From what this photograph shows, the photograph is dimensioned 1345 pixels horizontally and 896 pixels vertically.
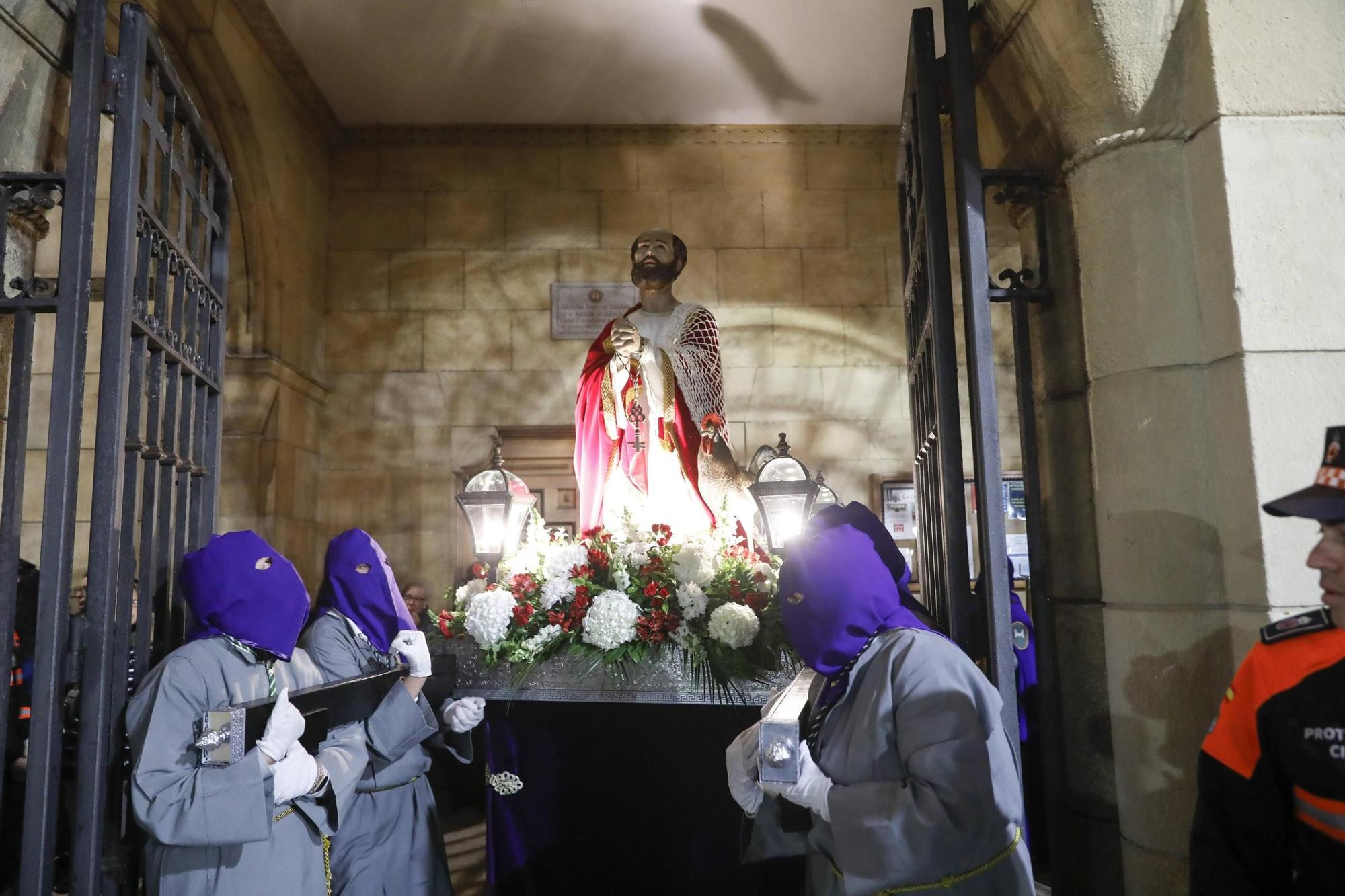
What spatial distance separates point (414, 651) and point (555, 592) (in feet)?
1.71

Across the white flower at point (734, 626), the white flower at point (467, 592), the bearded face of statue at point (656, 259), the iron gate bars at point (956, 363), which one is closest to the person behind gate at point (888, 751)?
the iron gate bars at point (956, 363)

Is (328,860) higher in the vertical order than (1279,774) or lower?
lower

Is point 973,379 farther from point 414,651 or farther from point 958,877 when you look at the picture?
point 414,651

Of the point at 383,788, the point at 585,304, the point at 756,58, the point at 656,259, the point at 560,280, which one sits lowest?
the point at 383,788

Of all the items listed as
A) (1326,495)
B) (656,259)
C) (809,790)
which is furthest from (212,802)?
(656,259)

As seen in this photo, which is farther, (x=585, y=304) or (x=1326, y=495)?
(x=585, y=304)

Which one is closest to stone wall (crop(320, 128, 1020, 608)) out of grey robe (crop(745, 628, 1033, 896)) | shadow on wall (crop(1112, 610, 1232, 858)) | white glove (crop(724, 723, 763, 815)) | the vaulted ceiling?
the vaulted ceiling

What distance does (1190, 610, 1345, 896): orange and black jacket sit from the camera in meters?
1.61

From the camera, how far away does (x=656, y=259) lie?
4785mm

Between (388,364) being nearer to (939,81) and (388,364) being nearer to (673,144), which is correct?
(673,144)

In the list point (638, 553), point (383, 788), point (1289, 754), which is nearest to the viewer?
point (1289, 754)

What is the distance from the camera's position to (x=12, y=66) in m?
2.51

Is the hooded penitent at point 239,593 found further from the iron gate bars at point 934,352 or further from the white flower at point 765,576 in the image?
the iron gate bars at point 934,352

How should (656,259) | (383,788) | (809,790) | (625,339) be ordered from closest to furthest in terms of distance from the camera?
(809,790), (383,788), (625,339), (656,259)
